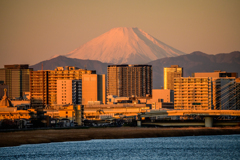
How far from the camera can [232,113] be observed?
19250 centimetres

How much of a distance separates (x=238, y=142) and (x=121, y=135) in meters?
37.9

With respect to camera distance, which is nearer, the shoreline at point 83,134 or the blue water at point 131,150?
the blue water at point 131,150

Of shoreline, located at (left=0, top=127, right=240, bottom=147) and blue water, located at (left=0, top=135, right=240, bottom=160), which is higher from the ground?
shoreline, located at (left=0, top=127, right=240, bottom=147)

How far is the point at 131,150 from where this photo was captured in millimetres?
127875

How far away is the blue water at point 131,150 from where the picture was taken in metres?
117

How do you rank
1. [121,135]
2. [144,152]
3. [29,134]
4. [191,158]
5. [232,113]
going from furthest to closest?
[232,113]
[121,135]
[29,134]
[144,152]
[191,158]

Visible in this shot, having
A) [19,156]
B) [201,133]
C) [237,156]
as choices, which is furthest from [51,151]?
[201,133]

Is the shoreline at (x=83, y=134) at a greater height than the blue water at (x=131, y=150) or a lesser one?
greater

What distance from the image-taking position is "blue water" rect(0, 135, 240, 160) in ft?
383

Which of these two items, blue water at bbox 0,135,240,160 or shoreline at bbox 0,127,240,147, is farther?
shoreline at bbox 0,127,240,147

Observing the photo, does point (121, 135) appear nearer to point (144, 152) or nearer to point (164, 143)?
point (164, 143)

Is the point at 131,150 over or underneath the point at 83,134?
underneath

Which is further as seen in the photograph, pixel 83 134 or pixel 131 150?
pixel 83 134

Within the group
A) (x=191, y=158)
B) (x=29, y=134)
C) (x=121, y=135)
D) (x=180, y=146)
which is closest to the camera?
(x=191, y=158)
